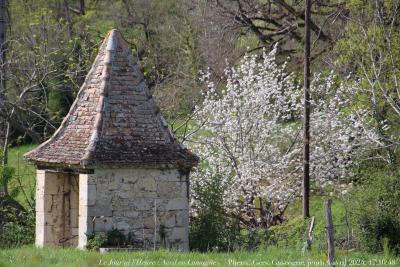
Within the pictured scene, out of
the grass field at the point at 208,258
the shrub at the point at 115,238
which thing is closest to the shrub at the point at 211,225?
the grass field at the point at 208,258

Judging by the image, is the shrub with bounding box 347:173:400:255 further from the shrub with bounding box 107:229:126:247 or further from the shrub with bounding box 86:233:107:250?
the shrub with bounding box 86:233:107:250

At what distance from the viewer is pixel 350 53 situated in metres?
19.7

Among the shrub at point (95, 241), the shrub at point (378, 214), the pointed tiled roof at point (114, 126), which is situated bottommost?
the shrub at point (95, 241)

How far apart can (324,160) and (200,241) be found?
6.77m

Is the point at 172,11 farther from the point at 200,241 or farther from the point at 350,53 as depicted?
the point at 200,241

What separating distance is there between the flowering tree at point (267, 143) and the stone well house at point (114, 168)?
17.9 ft

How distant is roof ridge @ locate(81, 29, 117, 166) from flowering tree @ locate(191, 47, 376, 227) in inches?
217

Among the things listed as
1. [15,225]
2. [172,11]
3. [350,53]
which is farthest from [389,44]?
[172,11]

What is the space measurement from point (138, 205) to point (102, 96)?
7.04 feet

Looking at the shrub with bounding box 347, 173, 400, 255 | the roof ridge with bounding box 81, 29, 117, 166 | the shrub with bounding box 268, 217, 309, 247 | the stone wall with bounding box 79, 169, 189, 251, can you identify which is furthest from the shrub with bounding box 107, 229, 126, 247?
the shrub with bounding box 347, 173, 400, 255

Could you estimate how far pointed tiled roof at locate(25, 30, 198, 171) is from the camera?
51.2ft

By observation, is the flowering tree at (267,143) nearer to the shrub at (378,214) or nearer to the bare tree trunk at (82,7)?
the shrub at (378,214)

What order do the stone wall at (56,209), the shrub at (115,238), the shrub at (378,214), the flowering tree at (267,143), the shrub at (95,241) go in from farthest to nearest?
the flowering tree at (267,143), the stone wall at (56,209), the shrub at (378,214), the shrub at (115,238), the shrub at (95,241)

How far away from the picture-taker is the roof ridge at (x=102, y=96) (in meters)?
15.4
